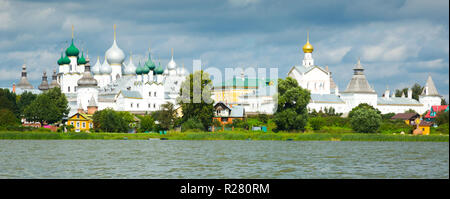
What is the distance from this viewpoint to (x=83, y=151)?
107 ft

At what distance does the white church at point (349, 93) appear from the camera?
80.8 metres

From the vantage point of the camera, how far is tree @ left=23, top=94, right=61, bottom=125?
57.9 meters

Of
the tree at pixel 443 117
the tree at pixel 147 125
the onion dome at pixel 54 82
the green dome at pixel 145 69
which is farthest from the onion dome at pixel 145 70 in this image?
the tree at pixel 443 117

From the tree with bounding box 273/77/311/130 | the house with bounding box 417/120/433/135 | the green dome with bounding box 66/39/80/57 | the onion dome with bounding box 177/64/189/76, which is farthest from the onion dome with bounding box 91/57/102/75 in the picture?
the house with bounding box 417/120/433/135

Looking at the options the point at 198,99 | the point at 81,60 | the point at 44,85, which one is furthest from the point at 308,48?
the point at 44,85

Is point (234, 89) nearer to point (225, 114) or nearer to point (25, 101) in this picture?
point (225, 114)

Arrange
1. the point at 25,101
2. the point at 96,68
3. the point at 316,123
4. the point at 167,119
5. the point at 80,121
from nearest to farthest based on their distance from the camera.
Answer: the point at 167,119
the point at 316,123
the point at 80,121
the point at 25,101
the point at 96,68

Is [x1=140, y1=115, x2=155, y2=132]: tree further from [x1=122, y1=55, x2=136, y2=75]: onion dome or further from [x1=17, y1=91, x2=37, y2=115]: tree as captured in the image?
[x1=122, y1=55, x2=136, y2=75]: onion dome

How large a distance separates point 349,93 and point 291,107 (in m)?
33.4

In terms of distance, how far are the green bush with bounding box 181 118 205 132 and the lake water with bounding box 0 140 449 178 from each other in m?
13.5

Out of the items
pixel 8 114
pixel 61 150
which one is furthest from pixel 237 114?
pixel 61 150

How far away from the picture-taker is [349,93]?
8269cm

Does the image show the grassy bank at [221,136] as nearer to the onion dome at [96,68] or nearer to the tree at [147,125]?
the tree at [147,125]
